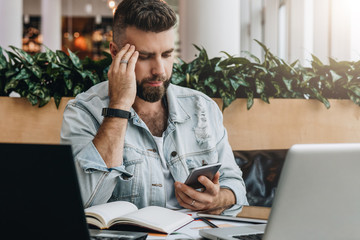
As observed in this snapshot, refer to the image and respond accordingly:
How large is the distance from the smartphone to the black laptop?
640mm

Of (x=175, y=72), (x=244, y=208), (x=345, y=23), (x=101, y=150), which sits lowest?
(x=244, y=208)

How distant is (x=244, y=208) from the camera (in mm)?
1653

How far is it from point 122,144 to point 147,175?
0.19 m

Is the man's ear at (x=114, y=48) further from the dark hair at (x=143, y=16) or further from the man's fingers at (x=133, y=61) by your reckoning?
the man's fingers at (x=133, y=61)

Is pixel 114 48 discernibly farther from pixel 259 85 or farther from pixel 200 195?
pixel 259 85

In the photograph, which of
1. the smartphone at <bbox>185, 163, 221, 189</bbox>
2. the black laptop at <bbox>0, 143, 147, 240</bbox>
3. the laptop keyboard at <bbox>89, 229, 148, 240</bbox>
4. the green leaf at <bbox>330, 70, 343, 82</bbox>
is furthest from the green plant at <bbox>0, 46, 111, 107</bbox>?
the black laptop at <bbox>0, 143, 147, 240</bbox>

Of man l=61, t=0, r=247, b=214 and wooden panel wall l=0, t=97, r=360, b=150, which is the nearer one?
man l=61, t=0, r=247, b=214

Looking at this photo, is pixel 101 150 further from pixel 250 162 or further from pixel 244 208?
pixel 250 162

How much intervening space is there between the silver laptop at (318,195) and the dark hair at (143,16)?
47.3 inches

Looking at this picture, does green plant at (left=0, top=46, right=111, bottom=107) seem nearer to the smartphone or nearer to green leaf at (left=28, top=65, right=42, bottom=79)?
green leaf at (left=28, top=65, right=42, bottom=79)

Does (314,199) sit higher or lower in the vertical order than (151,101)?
lower

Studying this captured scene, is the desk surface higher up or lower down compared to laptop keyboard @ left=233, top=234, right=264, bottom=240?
lower down

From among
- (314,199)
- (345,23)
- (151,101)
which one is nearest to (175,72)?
(151,101)

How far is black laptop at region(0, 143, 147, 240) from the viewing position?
26.6 inches
